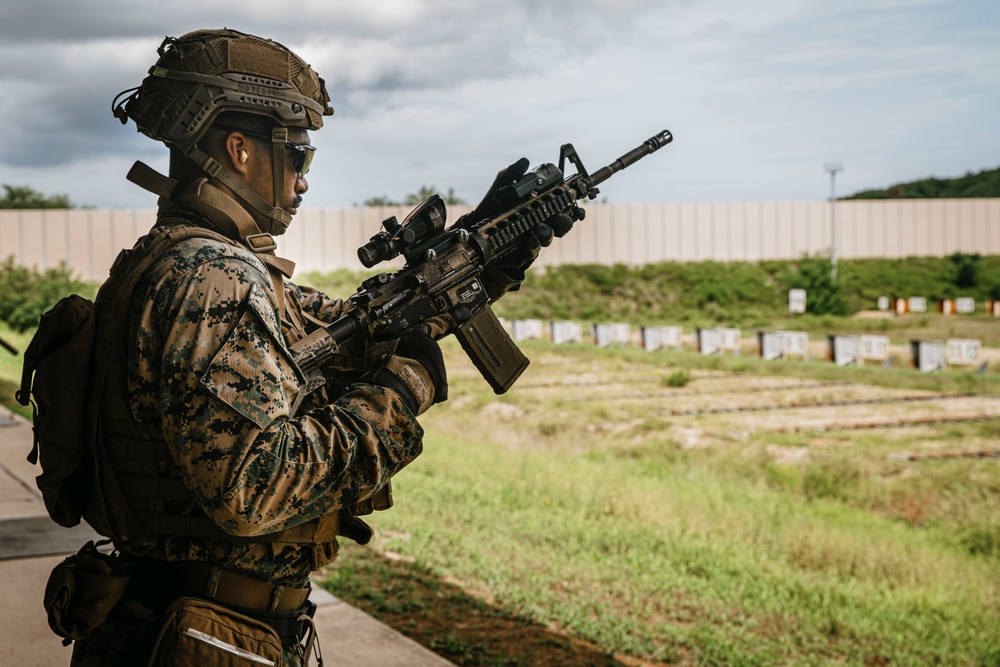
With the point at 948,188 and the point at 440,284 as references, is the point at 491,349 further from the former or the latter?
the point at 948,188

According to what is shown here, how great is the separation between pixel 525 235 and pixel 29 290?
3044 cm

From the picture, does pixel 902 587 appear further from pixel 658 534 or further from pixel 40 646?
pixel 40 646

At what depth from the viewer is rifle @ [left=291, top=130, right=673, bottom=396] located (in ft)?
7.97

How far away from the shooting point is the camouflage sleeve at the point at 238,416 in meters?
1.76

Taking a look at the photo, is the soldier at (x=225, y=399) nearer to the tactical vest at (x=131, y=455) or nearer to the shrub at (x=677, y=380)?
the tactical vest at (x=131, y=455)

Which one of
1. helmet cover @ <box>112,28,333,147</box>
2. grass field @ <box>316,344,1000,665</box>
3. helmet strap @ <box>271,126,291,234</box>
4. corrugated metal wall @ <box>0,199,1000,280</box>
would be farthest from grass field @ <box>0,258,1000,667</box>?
corrugated metal wall @ <box>0,199,1000,280</box>

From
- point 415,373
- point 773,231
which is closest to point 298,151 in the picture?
point 415,373

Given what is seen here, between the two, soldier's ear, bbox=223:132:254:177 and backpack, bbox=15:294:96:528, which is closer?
backpack, bbox=15:294:96:528

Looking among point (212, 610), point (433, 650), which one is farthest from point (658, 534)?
point (212, 610)

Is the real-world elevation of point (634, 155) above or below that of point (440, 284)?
above

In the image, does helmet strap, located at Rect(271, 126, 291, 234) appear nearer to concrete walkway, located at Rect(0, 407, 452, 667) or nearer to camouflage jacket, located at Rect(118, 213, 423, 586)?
camouflage jacket, located at Rect(118, 213, 423, 586)

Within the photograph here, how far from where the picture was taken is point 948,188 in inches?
2441

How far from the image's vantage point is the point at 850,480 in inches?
363

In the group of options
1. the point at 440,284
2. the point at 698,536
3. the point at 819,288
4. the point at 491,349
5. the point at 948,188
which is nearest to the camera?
the point at 440,284
